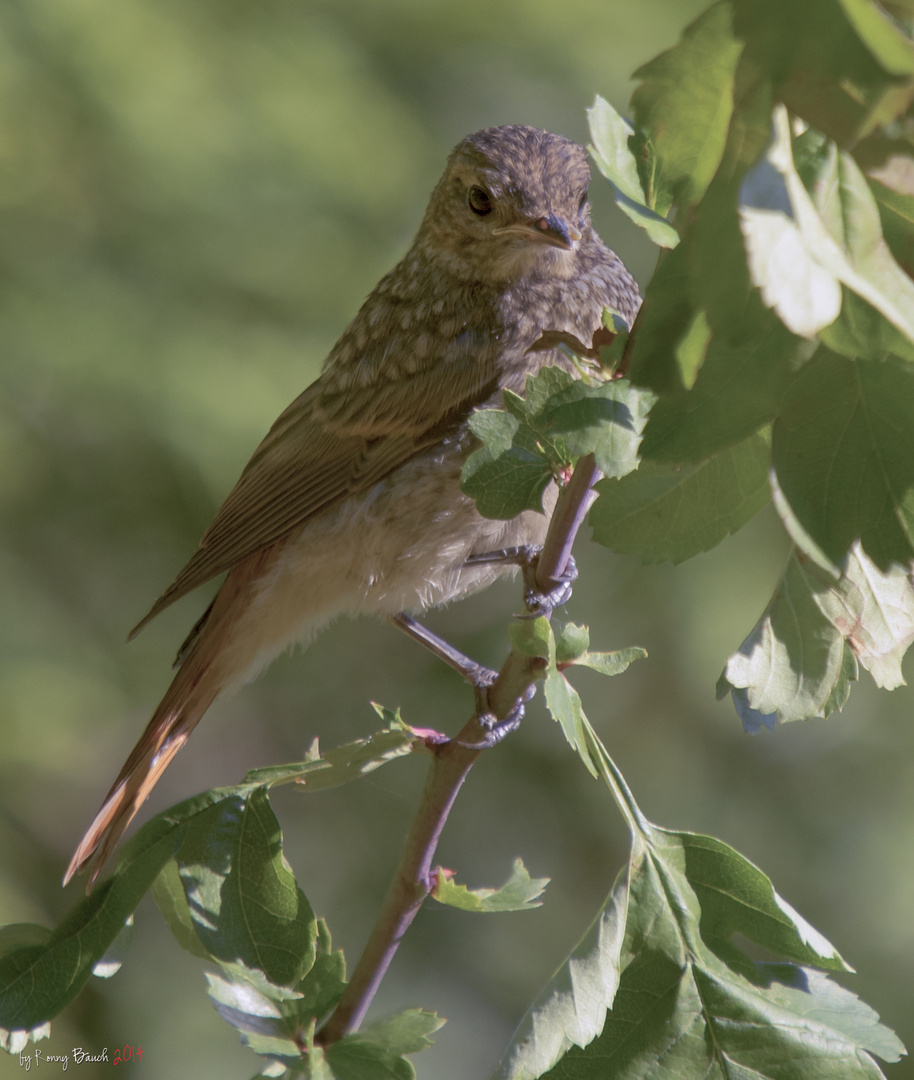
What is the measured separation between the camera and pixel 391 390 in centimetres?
292

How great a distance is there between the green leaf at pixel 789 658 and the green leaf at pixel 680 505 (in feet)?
0.43

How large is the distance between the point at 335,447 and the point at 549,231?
2.49ft

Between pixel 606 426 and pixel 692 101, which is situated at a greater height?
pixel 692 101

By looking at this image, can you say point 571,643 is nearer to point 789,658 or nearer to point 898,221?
point 789,658

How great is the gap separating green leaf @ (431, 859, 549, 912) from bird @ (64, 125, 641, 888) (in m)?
1.19

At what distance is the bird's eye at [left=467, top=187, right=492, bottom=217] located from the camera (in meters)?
2.97

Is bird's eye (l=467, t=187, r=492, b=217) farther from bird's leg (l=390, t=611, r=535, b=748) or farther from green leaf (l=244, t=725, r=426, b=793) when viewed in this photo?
green leaf (l=244, t=725, r=426, b=793)

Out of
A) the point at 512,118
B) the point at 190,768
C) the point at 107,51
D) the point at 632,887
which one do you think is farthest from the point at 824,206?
the point at 190,768

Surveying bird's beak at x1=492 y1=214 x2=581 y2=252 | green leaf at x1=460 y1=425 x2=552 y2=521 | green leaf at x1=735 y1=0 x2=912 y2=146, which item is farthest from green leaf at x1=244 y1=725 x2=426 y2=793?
bird's beak at x1=492 y1=214 x2=581 y2=252

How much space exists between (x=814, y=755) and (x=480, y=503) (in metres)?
2.66

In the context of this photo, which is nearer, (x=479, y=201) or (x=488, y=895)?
(x=488, y=895)

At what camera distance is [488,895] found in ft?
5.34

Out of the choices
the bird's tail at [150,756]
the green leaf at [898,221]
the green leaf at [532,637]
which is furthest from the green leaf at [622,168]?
the bird's tail at [150,756]

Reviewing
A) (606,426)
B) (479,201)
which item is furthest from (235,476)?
(606,426)
